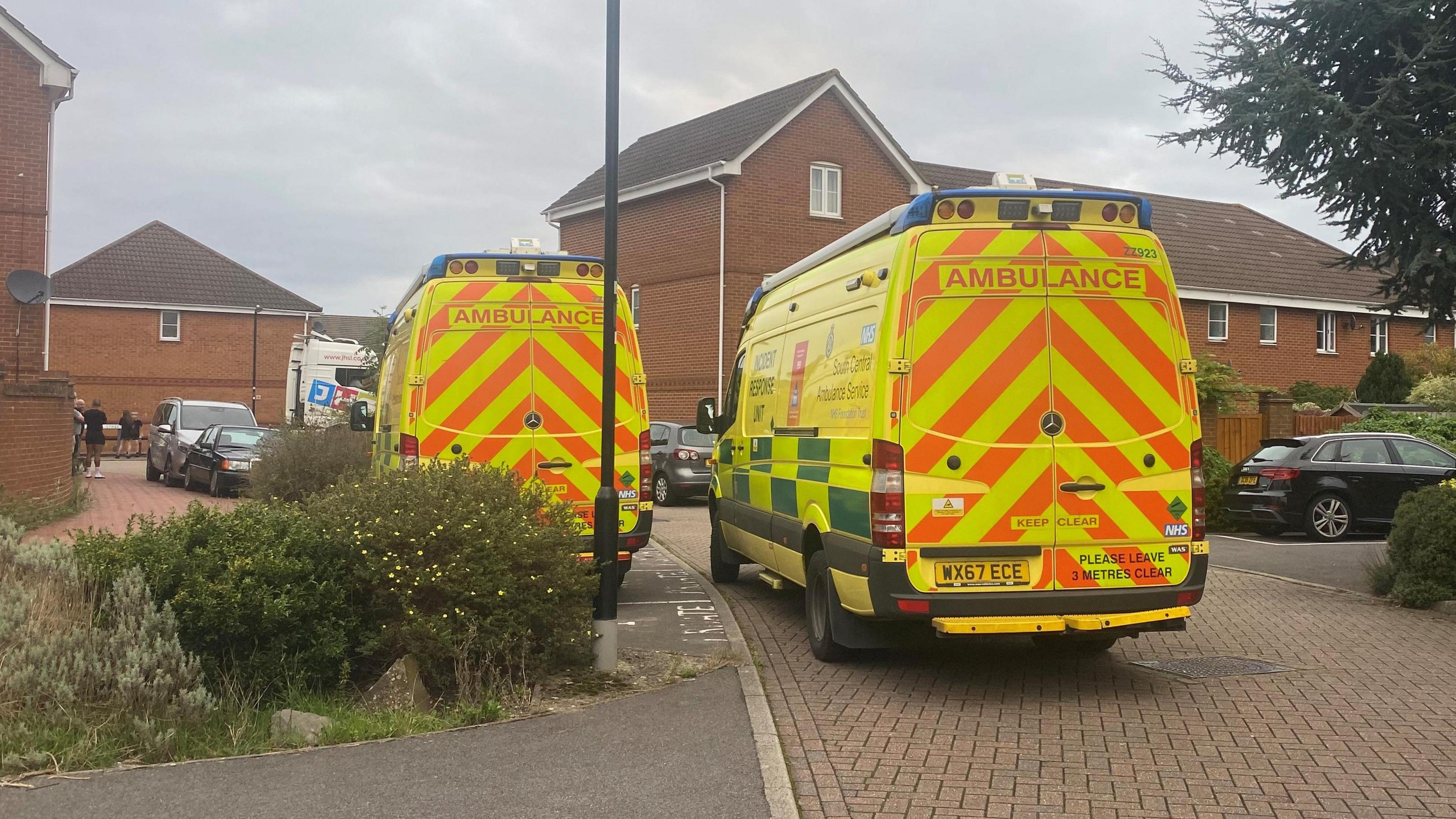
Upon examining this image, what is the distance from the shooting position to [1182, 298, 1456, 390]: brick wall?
35469 mm

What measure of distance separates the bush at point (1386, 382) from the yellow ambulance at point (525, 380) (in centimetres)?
2533

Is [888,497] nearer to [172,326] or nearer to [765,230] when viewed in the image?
[765,230]

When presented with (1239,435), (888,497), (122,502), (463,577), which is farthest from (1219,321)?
(463,577)

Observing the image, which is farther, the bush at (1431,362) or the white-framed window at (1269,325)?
the white-framed window at (1269,325)

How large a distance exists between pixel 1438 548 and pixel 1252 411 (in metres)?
13.9

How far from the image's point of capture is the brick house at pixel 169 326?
4659cm

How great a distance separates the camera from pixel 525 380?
31.6ft

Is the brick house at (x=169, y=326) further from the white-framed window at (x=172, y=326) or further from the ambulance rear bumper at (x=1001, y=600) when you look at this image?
the ambulance rear bumper at (x=1001, y=600)

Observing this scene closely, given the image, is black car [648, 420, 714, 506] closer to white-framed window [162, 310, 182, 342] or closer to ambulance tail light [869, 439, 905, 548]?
ambulance tail light [869, 439, 905, 548]

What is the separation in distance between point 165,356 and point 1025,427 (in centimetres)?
4696

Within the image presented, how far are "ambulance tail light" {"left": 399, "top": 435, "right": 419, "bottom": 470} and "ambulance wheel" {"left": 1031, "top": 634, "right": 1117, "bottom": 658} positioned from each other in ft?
15.0

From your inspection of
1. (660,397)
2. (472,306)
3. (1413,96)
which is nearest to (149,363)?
(660,397)

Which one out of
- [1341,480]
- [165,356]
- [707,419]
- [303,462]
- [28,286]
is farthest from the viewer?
[165,356]

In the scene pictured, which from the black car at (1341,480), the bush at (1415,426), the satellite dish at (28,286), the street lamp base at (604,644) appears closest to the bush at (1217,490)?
the black car at (1341,480)
